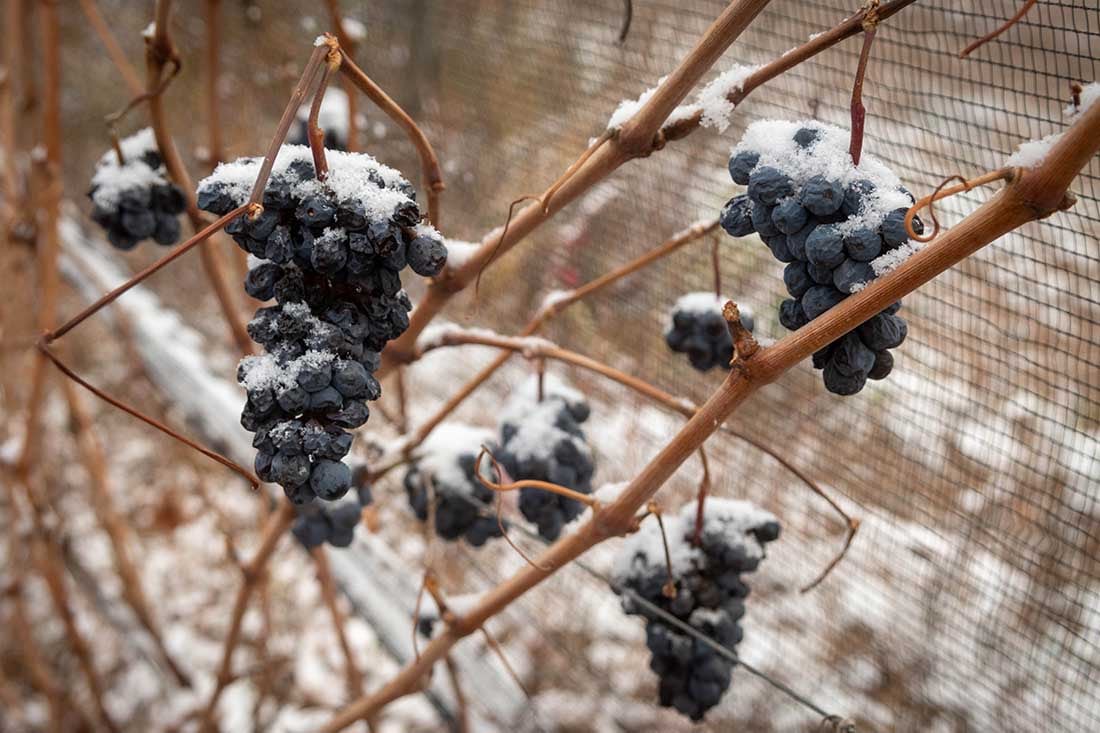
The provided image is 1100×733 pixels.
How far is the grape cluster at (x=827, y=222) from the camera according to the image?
0.41 metres

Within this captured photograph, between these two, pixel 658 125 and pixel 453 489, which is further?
pixel 453 489

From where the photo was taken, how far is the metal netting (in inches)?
26.6

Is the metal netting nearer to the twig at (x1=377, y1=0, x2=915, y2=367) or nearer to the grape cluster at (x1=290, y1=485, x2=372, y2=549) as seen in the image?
the twig at (x1=377, y1=0, x2=915, y2=367)

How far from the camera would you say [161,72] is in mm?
637

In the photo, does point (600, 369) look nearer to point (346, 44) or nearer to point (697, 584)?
point (697, 584)

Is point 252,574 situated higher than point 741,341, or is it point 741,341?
point 741,341

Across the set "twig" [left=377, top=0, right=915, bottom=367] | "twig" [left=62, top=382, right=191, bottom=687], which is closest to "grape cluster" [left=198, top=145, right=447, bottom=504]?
"twig" [left=377, top=0, right=915, bottom=367]

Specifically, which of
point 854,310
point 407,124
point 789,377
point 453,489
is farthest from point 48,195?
point 854,310

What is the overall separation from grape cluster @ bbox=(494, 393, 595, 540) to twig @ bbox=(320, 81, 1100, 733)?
12 centimetres

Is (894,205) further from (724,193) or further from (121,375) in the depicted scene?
(121,375)

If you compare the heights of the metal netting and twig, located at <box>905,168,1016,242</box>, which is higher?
twig, located at <box>905,168,1016,242</box>

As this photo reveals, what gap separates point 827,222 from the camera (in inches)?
16.5

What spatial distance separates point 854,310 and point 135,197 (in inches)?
23.0

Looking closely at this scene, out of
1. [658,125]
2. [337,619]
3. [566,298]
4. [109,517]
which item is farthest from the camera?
[109,517]
